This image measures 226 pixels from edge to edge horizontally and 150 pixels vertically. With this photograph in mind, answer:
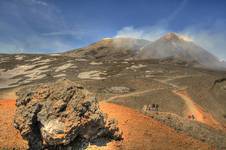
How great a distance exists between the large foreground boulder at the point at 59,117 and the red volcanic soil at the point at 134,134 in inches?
67.0

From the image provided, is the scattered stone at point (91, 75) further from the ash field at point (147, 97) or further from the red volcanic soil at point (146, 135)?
the red volcanic soil at point (146, 135)

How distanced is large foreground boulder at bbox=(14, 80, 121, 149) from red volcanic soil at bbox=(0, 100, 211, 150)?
67.0 inches

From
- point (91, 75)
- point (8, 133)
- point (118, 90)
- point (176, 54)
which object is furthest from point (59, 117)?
point (176, 54)

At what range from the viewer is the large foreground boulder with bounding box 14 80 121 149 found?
64.4ft

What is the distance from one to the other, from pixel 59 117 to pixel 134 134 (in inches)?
238

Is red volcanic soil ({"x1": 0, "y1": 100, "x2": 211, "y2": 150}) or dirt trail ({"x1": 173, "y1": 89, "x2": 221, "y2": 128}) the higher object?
red volcanic soil ({"x1": 0, "y1": 100, "x2": 211, "y2": 150})

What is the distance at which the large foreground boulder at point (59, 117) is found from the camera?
19.6 meters

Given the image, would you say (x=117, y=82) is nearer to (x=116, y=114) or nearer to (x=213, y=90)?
(x=213, y=90)

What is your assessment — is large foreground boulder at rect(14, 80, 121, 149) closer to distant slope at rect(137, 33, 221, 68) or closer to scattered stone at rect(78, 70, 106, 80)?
scattered stone at rect(78, 70, 106, 80)

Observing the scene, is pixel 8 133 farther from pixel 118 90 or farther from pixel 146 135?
pixel 118 90

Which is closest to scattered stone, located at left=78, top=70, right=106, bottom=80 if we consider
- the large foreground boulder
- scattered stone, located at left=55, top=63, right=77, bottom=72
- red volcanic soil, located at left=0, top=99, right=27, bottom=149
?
scattered stone, located at left=55, top=63, right=77, bottom=72

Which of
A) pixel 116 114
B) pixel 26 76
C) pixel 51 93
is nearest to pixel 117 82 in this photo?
pixel 26 76

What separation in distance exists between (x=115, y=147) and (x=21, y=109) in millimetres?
6373

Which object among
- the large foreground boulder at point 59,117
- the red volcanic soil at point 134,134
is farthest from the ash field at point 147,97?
the large foreground boulder at point 59,117
